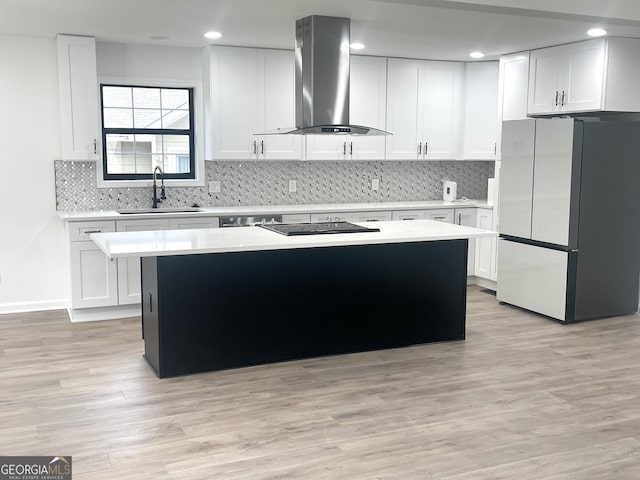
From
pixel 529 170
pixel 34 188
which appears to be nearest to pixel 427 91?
pixel 529 170

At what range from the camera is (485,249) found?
6766 millimetres

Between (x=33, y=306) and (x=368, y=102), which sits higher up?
(x=368, y=102)

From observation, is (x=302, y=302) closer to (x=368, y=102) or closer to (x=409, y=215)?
(x=409, y=215)

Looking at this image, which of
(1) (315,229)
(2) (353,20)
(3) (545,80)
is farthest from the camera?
(3) (545,80)

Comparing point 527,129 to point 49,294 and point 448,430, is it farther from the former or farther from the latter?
point 49,294

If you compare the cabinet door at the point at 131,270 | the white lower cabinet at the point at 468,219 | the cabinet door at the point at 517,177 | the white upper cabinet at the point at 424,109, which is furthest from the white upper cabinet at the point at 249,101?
the cabinet door at the point at 517,177

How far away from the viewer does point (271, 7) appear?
14.5ft

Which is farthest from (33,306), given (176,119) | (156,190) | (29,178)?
(176,119)

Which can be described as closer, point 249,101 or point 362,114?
point 249,101

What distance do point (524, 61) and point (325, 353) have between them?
140 inches

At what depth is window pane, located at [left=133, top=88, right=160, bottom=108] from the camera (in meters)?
6.13

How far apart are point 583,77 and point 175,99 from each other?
3740 mm
